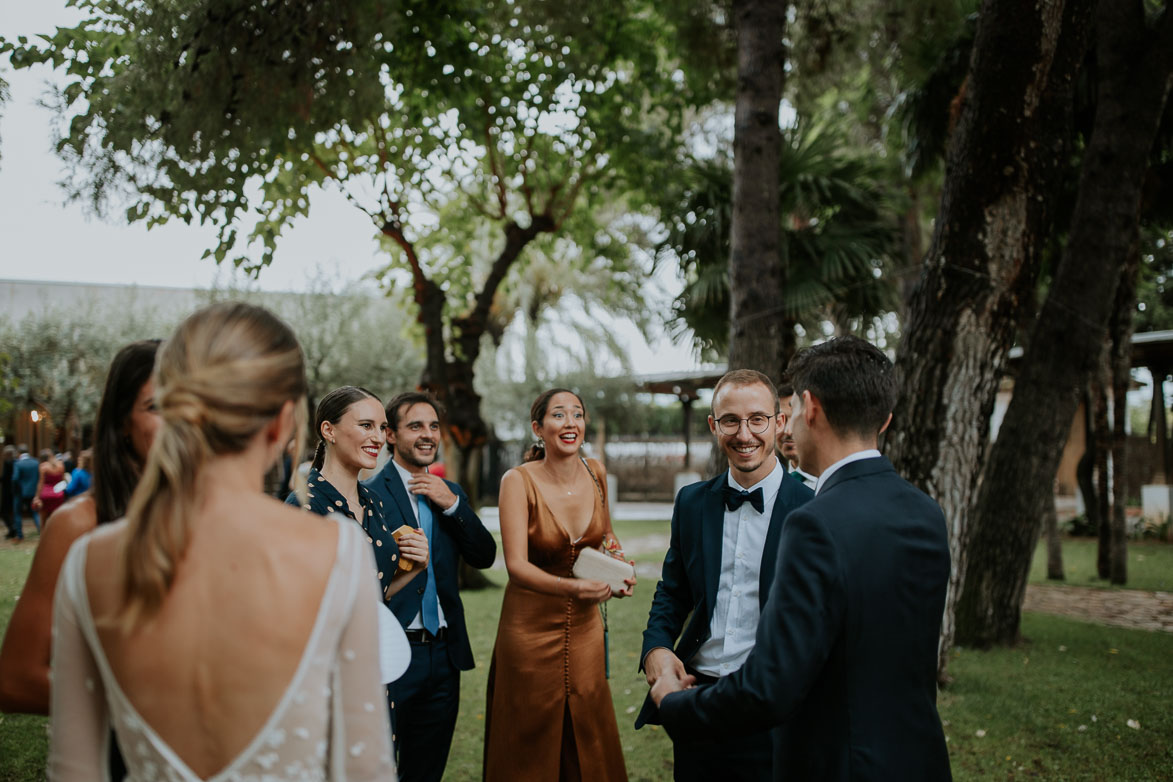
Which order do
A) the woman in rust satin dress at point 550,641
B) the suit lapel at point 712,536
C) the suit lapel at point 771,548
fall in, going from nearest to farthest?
the suit lapel at point 771,548, the suit lapel at point 712,536, the woman in rust satin dress at point 550,641

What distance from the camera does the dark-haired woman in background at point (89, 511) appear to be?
1768mm

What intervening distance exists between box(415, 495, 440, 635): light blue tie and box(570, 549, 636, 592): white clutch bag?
26.6 inches

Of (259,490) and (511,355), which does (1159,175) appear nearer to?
(259,490)

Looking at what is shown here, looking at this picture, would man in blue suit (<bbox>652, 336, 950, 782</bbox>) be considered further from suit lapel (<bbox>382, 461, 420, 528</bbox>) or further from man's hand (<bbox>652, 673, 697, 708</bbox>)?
suit lapel (<bbox>382, 461, 420, 528</bbox>)

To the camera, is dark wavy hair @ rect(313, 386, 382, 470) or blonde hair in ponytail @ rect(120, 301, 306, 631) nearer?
blonde hair in ponytail @ rect(120, 301, 306, 631)

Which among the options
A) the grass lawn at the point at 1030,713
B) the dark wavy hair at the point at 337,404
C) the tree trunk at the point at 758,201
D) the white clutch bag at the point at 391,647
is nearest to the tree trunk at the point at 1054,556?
the grass lawn at the point at 1030,713

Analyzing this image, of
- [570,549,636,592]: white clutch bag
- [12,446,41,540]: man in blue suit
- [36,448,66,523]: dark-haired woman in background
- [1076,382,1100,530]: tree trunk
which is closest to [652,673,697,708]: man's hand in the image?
[570,549,636,592]: white clutch bag

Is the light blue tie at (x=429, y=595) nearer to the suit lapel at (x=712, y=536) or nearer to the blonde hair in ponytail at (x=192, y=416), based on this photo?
the suit lapel at (x=712, y=536)

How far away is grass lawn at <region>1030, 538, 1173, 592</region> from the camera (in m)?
12.1

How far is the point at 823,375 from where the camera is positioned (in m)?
2.21

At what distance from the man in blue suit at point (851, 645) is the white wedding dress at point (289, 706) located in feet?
3.00

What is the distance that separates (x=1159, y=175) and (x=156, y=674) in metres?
13.6

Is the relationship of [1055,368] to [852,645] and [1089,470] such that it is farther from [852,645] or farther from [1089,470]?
[1089,470]

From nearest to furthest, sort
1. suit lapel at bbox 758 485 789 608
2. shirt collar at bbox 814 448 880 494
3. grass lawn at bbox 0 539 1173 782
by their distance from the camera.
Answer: shirt collar at bbox 814 448 880 494, suit lapel at bbox 758 485 789 608, grass lawn at bbox 0 539 1173 782
